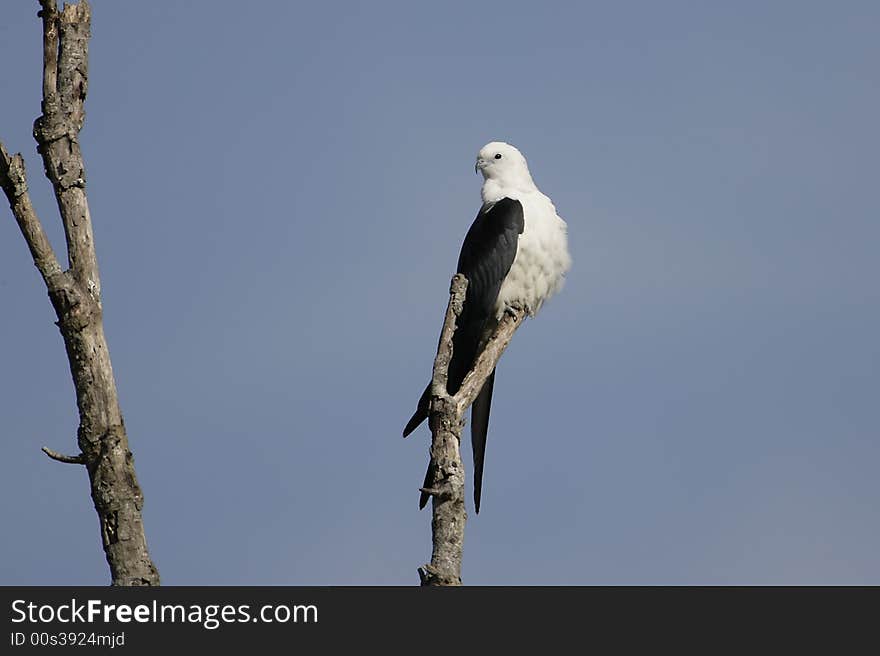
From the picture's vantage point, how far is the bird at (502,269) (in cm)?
859

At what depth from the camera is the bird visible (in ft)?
28.2

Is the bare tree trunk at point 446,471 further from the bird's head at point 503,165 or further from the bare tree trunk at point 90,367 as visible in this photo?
the bird's head at point 503,165

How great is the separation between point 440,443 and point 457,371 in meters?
2.30

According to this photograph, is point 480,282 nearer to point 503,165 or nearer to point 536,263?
point 536,263

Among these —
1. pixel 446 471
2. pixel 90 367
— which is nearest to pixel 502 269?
pixel 446 471

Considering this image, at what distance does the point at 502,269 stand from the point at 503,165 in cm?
113

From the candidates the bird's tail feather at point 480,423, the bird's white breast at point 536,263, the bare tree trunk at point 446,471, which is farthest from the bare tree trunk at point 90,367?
the bird's white breast at point 536,263

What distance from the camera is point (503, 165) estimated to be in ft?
30.9
